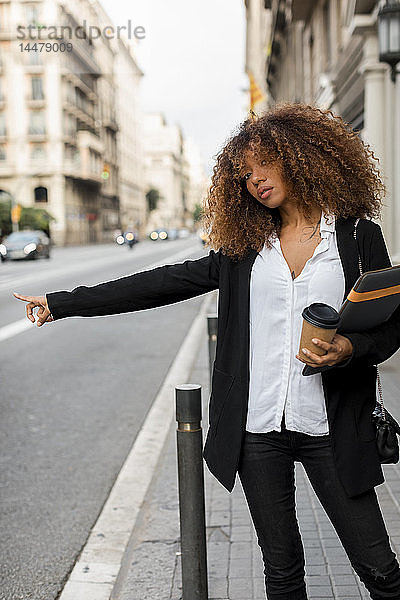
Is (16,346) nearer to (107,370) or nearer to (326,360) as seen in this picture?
(107,370)

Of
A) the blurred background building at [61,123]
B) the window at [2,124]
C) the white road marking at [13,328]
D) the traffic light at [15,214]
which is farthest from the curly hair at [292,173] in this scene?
the window at [2,124]

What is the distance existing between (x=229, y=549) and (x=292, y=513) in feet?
4.72

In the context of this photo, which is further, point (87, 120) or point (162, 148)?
point (162, 148)

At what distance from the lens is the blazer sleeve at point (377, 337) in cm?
224

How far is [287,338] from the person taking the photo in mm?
2352

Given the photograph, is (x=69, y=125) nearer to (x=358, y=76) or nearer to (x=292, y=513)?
(x=358, y=76)

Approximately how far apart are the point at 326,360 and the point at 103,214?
88.4m

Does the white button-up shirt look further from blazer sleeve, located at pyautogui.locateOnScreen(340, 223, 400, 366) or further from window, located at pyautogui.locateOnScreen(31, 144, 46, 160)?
window, located at pyautogui.locateOnScreen(31, 144, 46, 160)

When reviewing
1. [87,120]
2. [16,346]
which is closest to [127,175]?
[87,120]

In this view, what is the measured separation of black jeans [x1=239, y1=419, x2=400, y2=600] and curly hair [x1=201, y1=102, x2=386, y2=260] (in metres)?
0.59

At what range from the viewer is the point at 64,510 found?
4.82 metres

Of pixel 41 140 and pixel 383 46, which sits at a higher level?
pixel 41 140

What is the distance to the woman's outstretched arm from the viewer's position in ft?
8.46

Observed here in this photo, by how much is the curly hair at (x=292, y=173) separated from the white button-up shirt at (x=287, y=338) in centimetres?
9
